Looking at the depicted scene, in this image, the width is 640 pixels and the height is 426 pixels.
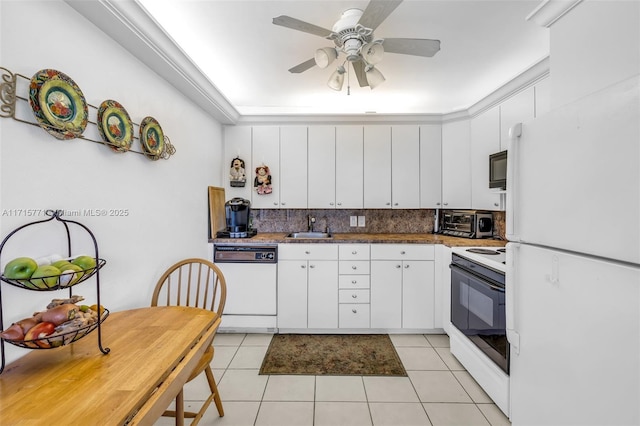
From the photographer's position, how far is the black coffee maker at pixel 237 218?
2.92 metres

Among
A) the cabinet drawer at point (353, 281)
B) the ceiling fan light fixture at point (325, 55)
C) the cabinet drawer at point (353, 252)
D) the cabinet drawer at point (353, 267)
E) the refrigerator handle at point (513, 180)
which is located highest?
the ceiling fan light fixture at point (325, 55)

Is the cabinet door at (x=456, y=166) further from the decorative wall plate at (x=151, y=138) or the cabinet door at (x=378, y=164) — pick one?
the decorative wall plate at (x=151, y=138)

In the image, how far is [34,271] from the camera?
917 mm

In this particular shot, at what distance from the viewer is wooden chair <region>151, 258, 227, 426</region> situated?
57.6 inches

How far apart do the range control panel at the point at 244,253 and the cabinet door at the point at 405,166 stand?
1.51 meters

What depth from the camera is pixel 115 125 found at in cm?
153

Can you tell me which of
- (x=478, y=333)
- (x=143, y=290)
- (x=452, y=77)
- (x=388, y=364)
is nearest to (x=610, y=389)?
(x=478, y=333)

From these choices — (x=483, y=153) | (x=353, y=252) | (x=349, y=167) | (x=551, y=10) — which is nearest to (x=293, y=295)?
(x=353, y=252)

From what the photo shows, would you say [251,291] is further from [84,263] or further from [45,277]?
[45,277]

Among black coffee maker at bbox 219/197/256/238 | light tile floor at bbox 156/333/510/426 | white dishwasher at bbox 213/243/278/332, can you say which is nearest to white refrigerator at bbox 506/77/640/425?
light tile floor at bbox 156/333/510/426

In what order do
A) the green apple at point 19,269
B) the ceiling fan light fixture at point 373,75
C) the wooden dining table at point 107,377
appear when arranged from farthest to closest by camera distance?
the ceiling fan light fixture at point 373,75
the green apple at point 19,269
the wooden dining table at point 107,377

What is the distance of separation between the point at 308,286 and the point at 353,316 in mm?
550

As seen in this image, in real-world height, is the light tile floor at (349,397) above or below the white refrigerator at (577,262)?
below

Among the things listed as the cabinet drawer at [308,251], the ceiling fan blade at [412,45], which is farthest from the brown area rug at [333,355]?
the ceiling fan blade at [412,45]
